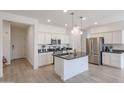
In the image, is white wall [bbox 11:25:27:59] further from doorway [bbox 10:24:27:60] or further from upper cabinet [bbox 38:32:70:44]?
upper cabinet [bbox 38:32:70:44]

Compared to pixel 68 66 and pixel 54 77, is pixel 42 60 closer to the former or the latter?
pixel 54 77

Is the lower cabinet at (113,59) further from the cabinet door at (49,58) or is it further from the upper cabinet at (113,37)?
the cabinet door at (49,58)

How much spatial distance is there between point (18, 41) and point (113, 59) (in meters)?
7.34

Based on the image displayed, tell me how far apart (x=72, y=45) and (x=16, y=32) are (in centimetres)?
487

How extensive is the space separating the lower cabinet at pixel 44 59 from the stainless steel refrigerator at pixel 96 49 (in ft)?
9.16

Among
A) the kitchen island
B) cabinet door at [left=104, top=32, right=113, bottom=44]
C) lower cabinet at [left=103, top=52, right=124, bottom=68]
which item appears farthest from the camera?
cabinet door at [left=104, top=32, right=113, bottom=44]

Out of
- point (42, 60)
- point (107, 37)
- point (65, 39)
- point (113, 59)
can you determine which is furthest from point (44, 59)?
point (107, 37)

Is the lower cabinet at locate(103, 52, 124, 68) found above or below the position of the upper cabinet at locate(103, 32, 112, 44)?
below

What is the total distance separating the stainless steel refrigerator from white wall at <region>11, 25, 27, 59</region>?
18.9 feet

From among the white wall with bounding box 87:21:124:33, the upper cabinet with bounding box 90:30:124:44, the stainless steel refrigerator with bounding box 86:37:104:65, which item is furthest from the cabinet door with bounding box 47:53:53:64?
the upper cabinet with bounding box 90:30:124:44

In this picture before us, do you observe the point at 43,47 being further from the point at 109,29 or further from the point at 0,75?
the point at 109,29

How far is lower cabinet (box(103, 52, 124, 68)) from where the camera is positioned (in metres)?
4.82
